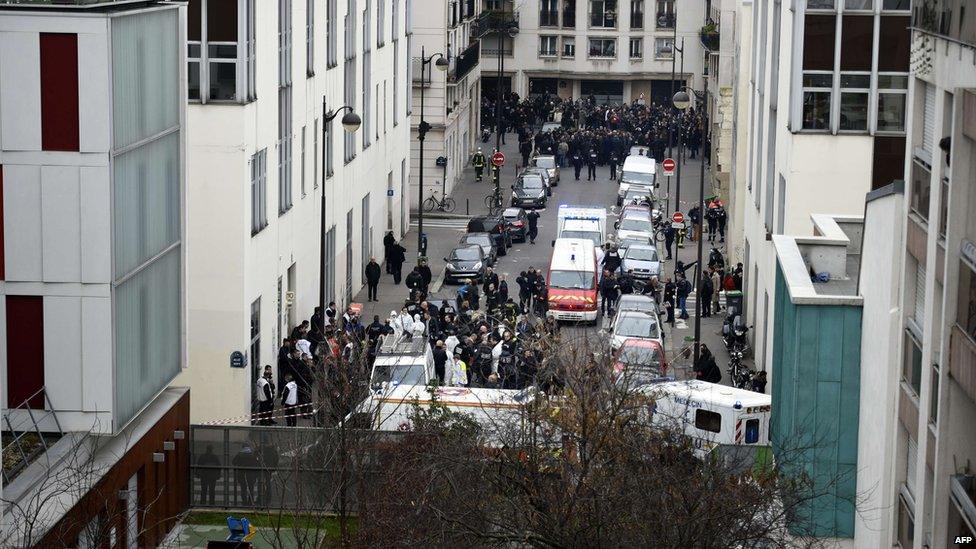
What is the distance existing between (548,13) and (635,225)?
1707 inches

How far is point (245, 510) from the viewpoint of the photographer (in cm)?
2970

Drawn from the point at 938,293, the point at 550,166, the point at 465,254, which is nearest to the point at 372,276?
the point at 465,254

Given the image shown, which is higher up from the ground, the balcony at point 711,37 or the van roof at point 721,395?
the balcony at point 711,37

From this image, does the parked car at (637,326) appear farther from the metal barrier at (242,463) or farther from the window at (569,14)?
the window at (569,14)

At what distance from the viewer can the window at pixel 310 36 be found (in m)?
42.4

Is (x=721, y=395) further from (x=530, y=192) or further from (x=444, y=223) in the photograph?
(x=530, y=192)

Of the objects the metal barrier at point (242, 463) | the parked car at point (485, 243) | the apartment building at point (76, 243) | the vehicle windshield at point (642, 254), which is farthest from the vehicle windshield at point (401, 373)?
the parked car at point (485, 243)

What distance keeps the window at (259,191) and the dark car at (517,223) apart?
22.6 meters

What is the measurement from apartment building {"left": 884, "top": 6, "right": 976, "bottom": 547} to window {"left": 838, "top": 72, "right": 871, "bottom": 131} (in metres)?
15.9

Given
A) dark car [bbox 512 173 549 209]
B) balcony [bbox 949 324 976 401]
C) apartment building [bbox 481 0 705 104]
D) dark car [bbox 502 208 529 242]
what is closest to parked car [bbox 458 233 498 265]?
dark car [bbox 502 208 529 242]

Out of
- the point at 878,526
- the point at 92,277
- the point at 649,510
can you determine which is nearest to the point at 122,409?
the point at 92,277

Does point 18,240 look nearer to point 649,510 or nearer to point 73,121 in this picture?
point 73,121

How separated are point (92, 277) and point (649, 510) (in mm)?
8679

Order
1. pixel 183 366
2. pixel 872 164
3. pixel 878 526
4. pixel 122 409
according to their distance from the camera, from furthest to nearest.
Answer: pixel 872 164
pixel 183 366
pixel 122 409
pixel 878 526
